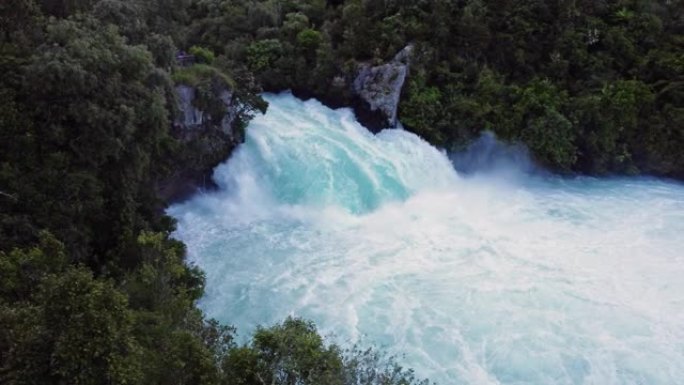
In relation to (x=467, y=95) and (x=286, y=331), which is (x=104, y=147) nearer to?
(x=286, y=331)

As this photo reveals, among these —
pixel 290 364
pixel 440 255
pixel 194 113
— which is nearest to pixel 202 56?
pixel 194 113

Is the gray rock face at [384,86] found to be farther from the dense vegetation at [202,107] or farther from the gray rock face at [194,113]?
the gray rock face at [194,113]

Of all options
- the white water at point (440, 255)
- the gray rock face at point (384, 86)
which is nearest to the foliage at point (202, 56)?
the white water at point (440, 255)

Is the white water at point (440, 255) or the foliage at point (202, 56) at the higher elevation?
the foliage at point (202, 56)

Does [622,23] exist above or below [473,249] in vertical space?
above

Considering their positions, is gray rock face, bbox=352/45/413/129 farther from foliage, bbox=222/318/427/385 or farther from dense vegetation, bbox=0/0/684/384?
foliage, bbox=222/318/427/385

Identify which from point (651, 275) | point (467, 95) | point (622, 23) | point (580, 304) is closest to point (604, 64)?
point (622, 23)

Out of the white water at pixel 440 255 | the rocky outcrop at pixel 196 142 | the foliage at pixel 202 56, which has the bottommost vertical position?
the white water at pixel 440 255
